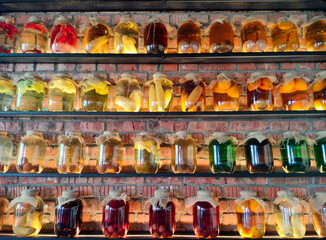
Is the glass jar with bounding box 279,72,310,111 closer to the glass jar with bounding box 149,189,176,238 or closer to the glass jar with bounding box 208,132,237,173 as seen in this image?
the glass jar with bounding box 208,132,237,173

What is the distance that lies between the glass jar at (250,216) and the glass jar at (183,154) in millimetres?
311

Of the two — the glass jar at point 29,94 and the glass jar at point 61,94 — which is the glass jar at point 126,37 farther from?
the glass jar at point 29,94

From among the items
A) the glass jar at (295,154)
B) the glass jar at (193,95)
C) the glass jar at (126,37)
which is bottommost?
the glass jar at (295,154)

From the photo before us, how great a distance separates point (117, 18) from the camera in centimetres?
188

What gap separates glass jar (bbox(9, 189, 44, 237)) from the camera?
4.76 ft

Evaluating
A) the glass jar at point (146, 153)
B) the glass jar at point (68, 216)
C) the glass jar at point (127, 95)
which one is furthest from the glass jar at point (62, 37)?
the glass jar at point (68, 216)

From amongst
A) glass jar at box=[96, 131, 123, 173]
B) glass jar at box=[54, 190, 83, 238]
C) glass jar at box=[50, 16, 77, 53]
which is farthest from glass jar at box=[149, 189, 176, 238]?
glass jar at box=[50, 16, 77, 53]

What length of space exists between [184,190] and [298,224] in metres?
0.63

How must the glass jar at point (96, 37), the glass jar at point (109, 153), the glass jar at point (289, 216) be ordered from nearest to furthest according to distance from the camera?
the glass jar at point (289, 216), the glass jar at point (109, 153), the glass jar at point (96, 37)

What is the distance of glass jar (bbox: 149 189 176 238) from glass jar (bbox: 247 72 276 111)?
0.69 m

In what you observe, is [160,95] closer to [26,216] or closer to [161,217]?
[161,217]

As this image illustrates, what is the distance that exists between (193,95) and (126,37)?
517 millimetres

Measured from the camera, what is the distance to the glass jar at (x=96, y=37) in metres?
1.60

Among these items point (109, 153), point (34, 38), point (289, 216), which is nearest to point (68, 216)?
point (109, 153)
